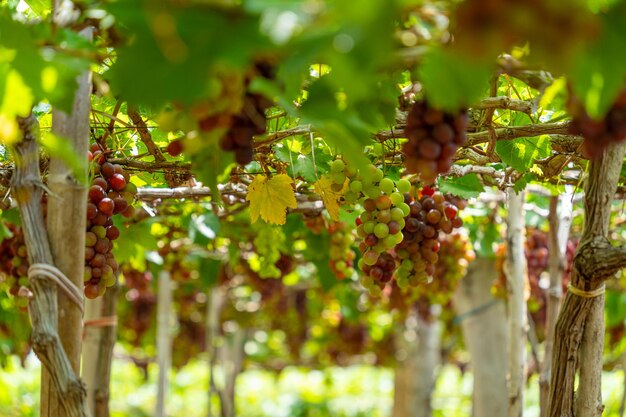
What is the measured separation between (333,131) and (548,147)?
3.44 feet

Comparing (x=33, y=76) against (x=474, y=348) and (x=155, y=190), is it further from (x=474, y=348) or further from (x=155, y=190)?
(x=474, y=348)

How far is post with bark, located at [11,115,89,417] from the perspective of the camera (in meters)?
1.31

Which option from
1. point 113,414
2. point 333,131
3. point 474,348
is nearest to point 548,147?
point 333,131

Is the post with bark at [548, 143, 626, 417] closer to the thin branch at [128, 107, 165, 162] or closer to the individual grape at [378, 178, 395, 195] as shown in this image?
the individual grape at [378, 178, 395, 195]

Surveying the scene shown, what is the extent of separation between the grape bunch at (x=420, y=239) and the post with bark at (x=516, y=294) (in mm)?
725

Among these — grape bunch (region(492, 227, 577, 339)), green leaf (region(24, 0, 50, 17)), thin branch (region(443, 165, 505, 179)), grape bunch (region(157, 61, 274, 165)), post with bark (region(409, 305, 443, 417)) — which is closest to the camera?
grape bunch (region(157, 61, 274, 165))

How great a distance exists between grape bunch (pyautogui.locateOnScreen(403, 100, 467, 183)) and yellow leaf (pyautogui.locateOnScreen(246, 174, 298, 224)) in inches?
29.8

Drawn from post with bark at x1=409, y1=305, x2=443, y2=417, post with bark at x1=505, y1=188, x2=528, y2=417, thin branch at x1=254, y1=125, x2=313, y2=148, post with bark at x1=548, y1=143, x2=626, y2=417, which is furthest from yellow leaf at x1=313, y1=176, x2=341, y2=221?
post with bark at x1=409, y1=305, x2=443, y2=417

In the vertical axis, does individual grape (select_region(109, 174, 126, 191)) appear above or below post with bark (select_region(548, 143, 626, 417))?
above

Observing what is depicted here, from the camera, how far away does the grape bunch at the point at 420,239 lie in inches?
85.5

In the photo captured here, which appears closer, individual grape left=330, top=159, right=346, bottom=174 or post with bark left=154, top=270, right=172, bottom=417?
individual grape left=330, top=159, right=346, bottom=174

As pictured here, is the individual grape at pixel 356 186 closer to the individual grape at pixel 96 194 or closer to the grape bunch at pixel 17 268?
the individual grape at pixel 96 194

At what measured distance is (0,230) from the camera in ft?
8.88

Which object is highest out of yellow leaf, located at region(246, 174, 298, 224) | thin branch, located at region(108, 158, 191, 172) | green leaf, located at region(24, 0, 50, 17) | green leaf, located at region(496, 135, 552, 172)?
green leaf, located at region(24, 0, 50, 17)
